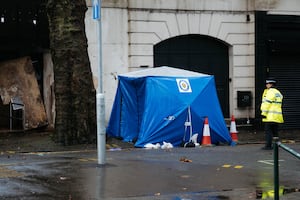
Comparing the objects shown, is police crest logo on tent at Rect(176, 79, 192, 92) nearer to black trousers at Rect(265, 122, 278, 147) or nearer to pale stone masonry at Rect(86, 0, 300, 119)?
black trousers at Rect(265, 122, 278, 147)

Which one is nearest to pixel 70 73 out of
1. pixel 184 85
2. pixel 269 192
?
pixel 184 85

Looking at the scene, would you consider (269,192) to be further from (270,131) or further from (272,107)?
(272,107)

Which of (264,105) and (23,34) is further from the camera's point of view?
(23,34)

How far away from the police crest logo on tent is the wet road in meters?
2.19

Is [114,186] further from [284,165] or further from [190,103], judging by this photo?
[190,103]

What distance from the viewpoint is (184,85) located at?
14.5 meters

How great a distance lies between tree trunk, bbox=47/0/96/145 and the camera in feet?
44.8

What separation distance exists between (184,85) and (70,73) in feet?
10.0

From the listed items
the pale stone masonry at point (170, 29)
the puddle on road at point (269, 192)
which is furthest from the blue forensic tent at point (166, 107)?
the puddle on road at point (269, 192)

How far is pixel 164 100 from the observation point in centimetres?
1410

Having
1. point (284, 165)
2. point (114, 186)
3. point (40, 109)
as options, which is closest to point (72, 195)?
point (114, 186)

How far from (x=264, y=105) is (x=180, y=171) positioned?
14.4 ft

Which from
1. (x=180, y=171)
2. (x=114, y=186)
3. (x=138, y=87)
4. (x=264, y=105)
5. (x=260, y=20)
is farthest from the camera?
(x=260, y=20)

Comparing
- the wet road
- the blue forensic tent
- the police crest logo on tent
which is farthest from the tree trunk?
the police crest logo on tent
